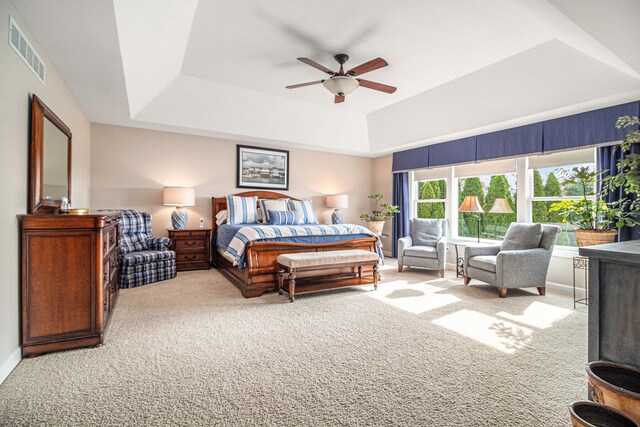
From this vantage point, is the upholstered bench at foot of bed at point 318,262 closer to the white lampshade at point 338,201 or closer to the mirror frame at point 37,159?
the mirror frame at point 37,159

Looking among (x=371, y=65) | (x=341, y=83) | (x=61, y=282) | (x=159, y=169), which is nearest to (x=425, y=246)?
(x=341, y=83)

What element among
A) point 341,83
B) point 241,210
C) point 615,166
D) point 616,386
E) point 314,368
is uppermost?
point 341,83

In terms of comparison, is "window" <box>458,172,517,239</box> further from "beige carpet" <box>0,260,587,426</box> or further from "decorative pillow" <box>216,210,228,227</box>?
"decorative pillow" <box>216,210,228,227</box>

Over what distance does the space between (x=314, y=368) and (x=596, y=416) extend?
4.68 ft

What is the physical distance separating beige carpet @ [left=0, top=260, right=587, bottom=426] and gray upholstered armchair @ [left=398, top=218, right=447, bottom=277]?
5.08 feet

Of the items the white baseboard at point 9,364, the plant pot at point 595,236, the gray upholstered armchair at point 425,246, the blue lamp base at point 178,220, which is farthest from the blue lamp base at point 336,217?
the white baseboard at point 9,364

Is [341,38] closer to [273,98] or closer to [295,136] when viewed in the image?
[273,98]

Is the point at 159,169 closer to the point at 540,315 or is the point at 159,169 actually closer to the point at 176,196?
the point at 176,196

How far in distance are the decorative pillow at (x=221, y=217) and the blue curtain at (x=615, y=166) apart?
5394 mm

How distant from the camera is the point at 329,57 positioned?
3.81 meters

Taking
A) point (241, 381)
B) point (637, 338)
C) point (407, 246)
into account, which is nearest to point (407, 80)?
point (407, 246)

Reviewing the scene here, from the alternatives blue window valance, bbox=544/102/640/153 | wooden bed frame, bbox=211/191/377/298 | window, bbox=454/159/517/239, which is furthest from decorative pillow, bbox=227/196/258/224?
blue window valance, bbox=544/102/640/153

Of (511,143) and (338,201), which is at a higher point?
(511,143)

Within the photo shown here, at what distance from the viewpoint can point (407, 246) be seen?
5.41 meters
